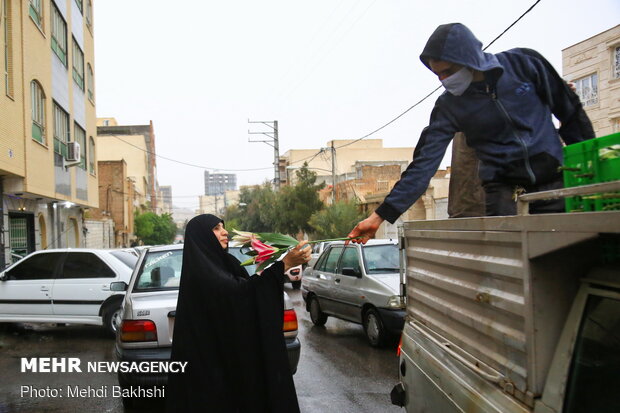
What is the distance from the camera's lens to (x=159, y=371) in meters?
5.35

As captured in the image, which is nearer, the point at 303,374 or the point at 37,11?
the point at 303,374

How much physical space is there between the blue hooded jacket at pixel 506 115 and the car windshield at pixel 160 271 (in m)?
4.06

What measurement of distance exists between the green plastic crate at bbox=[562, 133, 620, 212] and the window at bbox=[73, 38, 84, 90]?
25.4m

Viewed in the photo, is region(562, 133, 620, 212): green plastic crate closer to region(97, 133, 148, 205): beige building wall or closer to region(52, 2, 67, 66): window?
region(52, 2, 67, 66): window

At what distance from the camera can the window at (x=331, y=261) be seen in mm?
10141

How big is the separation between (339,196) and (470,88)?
40.4m

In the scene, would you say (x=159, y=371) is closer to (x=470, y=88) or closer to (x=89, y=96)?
(x=470, y=88)

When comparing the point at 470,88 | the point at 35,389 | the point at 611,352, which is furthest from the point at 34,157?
the point at 611,352

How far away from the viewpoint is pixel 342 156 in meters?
62.1

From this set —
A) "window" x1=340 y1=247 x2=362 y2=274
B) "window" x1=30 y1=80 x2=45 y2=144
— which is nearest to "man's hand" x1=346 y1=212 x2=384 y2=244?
"window" x1=340 y1=247 x2=362 y2=274

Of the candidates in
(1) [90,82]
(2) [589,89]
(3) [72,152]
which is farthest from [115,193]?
(2) [589,89]

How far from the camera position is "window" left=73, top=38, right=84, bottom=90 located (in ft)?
80.4

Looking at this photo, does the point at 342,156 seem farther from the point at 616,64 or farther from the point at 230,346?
the point at 230,346

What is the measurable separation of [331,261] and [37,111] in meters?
12.6
